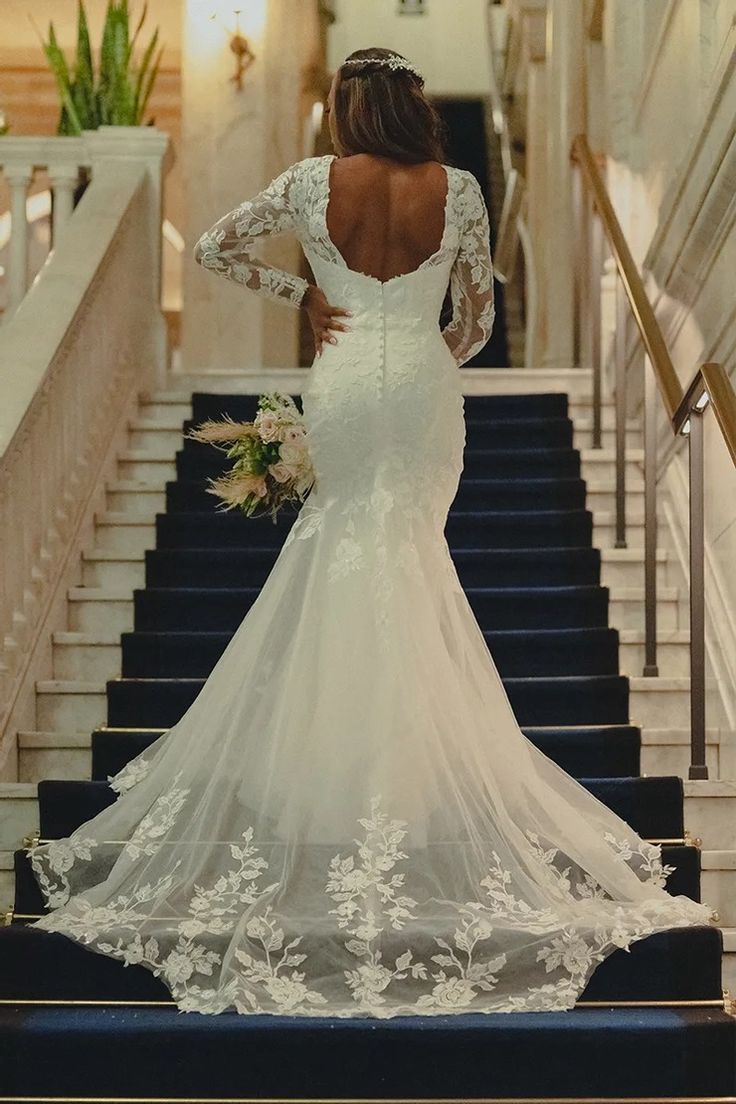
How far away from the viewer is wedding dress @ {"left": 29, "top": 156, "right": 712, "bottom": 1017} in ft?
10.7

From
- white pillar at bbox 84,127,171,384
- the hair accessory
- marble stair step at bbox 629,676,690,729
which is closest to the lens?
the hair accessory

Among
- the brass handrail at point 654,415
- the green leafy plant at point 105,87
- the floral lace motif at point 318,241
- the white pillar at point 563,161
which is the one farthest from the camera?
the white pillar at point 563,161

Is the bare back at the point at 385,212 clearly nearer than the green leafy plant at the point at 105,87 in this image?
→ Yes

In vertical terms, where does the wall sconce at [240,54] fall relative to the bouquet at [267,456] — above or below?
above

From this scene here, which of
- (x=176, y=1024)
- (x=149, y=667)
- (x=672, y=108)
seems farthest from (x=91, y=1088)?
(x=672, y=108)

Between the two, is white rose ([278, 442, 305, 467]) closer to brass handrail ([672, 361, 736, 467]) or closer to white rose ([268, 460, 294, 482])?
white rose ([268, 460, 294, 482])

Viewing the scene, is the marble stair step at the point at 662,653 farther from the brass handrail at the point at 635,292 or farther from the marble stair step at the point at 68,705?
the marble stair step at the point at 68,705

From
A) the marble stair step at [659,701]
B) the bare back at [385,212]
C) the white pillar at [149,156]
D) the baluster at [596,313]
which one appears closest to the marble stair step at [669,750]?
the marble stair step at [659,701]

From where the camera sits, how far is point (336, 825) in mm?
3471

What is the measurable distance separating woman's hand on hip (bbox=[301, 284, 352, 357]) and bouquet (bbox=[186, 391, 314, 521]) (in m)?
0.17

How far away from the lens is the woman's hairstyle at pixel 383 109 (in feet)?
12.0

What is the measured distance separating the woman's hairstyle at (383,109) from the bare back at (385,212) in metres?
0.03

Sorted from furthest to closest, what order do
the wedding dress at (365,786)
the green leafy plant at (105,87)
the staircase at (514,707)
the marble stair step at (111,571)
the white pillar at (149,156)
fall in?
1. the green leafy plant at (105,87)
2. the white pillar at (149,156)
3. the marble stair step at (111,571)
4. the wedding dress at (365,786)
5. the staircase at (514,707)

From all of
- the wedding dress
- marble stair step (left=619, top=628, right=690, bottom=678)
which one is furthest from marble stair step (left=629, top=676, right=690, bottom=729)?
the wedding dress
